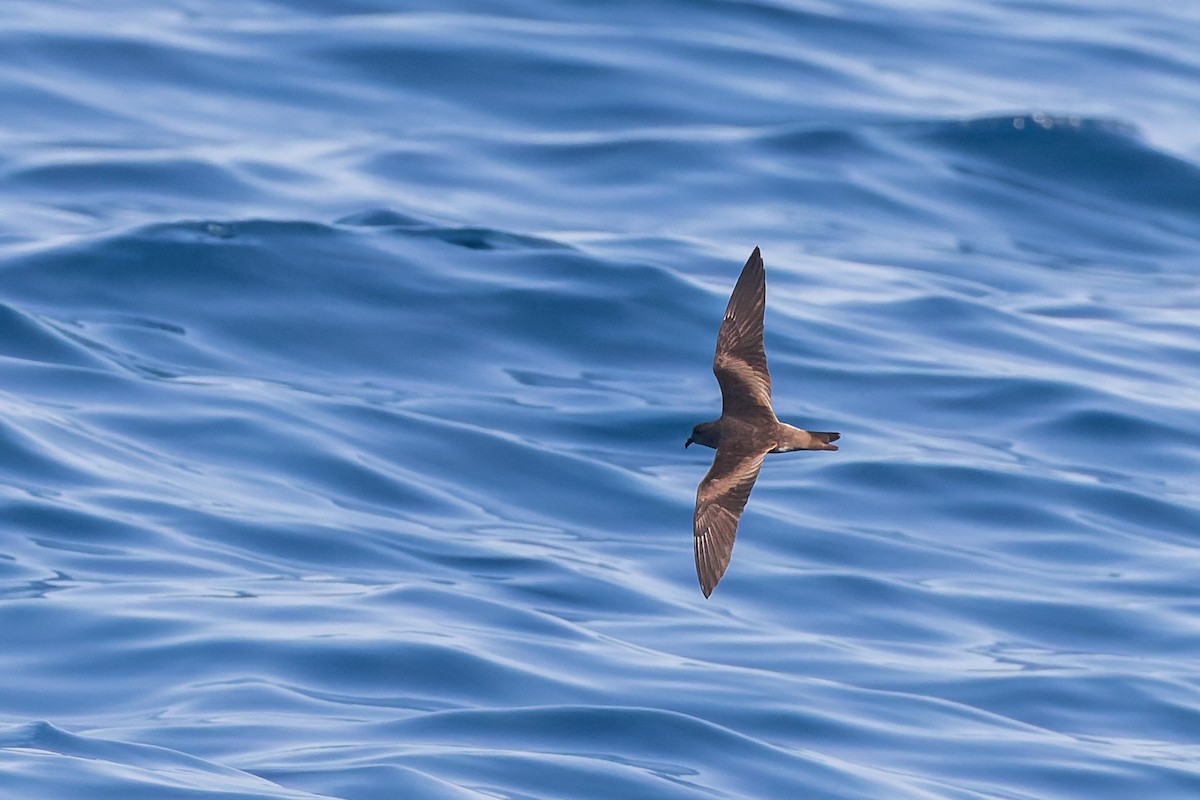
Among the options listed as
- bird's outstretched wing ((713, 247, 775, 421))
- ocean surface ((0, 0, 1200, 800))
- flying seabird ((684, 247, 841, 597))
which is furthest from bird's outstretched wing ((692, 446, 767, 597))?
ocean surface ((0, 0, 1200, 800))

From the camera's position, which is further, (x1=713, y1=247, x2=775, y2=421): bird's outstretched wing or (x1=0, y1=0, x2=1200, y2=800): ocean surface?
(x1=0, y1=0, x2=1200, y2=800): ocean surface

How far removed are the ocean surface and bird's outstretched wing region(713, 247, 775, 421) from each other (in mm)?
1838

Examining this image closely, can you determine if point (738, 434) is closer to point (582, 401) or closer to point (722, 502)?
point (722, 502)

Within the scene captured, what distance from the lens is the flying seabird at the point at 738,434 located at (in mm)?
7238

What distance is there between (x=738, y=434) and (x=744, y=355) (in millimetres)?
469

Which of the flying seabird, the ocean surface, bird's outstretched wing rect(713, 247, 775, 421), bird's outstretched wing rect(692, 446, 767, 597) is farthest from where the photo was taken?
the ocean surface

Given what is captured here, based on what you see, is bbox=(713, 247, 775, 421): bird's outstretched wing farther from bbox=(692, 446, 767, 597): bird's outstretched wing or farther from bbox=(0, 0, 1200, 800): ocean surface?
bbox=(0, 0, 1200, 800): ocean surface

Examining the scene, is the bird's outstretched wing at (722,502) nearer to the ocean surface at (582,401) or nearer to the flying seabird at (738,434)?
the flying seabird at (738,434)

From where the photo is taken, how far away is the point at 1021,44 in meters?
23.4

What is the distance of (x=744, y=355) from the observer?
314 inches

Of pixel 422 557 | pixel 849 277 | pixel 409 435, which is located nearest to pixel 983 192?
pixel 849 277

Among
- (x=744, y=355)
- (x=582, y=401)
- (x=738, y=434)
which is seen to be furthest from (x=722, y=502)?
(x=582, y=401)

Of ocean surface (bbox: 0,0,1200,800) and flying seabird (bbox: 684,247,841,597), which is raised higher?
flying seabird (bbox: 684,247,841,597)

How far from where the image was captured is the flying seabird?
285 inches
